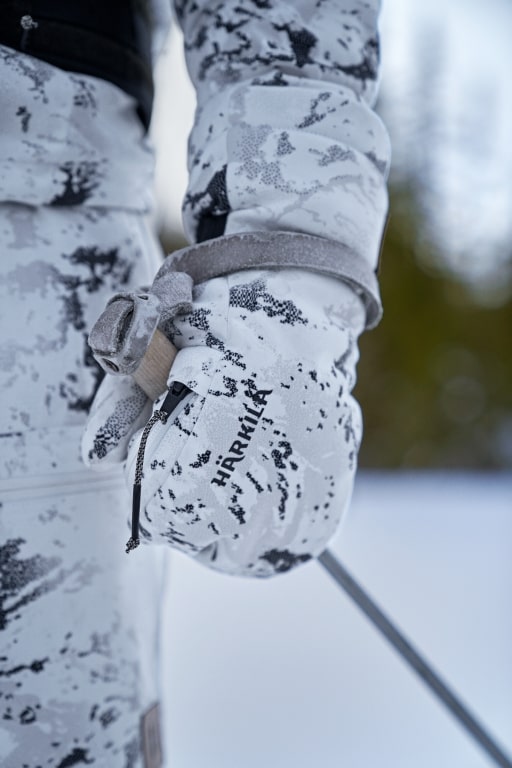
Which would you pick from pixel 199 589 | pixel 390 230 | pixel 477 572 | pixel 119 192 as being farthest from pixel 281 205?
pixel 390 230

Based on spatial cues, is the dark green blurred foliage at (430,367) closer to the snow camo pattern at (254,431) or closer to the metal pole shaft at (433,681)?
the metal pole shaft at (433,681)

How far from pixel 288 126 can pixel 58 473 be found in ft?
1.16

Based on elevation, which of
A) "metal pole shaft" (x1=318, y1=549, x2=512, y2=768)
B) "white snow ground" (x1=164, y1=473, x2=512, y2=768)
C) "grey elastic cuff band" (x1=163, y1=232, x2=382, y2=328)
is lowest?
"white snow ground" (x1=164, y1=473, x2=512, y2=768)

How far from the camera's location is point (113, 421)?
564 mm

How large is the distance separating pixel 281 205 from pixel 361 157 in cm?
9

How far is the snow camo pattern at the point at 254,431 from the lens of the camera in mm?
521

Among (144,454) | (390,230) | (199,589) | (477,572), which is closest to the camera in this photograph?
(144,454)

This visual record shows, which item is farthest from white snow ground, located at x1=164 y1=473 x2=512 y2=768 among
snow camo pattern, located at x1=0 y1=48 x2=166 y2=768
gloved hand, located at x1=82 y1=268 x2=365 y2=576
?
gloved hand, located at x1=82 y1=268 x2=365 y2=576

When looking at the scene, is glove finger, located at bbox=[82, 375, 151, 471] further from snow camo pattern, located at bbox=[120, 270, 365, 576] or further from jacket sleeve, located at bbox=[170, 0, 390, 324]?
jacket sleeve, located at bbox=[170, 0, 390, 324]

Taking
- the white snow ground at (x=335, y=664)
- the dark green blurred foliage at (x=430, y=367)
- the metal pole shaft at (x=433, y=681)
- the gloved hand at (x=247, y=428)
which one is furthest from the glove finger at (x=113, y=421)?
the dark green blurred foliage at (x=430, y=367)

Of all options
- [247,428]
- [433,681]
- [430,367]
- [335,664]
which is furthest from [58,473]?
[430,367]

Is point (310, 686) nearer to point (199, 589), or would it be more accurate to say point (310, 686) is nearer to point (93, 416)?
point (199, 589)

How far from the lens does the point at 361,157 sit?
23.9 inches

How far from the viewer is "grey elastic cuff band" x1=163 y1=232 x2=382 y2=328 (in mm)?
566
